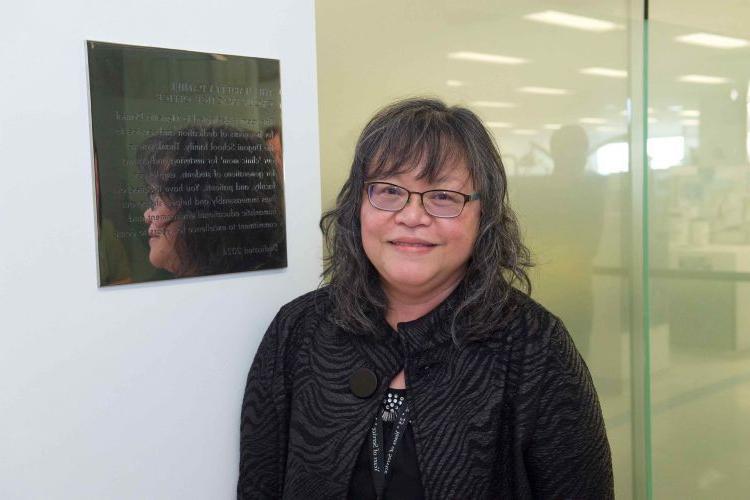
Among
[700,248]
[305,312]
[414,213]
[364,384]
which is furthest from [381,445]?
[700,248]

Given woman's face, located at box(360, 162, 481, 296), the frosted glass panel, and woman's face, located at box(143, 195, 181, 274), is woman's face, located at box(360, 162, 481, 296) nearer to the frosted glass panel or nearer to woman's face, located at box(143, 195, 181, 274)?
woman's face, located at box(143, 195, 181, 274)

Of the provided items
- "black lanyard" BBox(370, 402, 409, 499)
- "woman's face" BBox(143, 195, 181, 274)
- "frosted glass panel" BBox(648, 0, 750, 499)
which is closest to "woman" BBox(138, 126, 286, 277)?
"woman's face" BBox(143, 195, 181, 274)

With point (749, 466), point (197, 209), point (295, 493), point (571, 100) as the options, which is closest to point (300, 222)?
point (197, 209)

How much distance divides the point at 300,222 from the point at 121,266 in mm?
406

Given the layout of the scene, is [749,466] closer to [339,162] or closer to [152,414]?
[339,162]

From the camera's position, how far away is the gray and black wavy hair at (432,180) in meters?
1.54

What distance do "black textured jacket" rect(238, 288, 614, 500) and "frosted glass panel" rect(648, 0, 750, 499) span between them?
0.99 metres

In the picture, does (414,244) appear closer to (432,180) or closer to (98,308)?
(432,180)

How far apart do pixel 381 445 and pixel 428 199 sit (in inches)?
18.9

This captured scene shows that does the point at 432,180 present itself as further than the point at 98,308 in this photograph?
Yes

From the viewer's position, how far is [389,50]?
2.23 meters

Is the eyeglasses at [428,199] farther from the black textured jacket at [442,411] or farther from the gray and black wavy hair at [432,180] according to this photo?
the black textured jacket at [442,411]

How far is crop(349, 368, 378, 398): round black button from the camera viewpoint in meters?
1.55

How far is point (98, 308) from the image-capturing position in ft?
4.43
